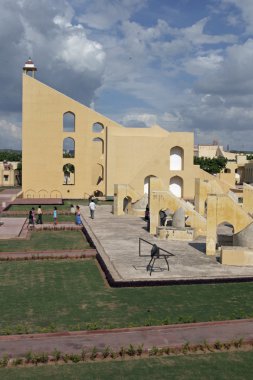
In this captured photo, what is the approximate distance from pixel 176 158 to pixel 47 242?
2196cm

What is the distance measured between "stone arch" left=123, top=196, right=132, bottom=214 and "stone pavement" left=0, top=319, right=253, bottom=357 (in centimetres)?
1956

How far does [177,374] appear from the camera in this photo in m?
7.73

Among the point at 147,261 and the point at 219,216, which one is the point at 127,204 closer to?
the point at 219,216

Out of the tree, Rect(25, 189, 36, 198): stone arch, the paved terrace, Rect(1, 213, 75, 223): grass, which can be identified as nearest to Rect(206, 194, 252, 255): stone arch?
the paved terrace

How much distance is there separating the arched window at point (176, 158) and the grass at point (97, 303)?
85.8 feet

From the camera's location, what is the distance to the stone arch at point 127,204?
2918cm

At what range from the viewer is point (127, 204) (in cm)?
2970

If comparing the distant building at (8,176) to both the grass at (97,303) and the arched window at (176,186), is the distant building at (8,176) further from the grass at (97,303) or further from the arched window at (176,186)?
the grass at (97,303)

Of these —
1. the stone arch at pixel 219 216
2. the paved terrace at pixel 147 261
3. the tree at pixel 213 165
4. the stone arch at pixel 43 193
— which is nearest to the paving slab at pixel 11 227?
the paved terrace at pixel 147 261

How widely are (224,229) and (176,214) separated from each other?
3849 mm

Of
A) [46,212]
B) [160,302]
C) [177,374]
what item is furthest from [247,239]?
[46,212]

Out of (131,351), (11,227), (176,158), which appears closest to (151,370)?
(131,351)

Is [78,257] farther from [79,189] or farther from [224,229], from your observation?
[79,189]

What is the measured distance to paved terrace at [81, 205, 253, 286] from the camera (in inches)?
518
